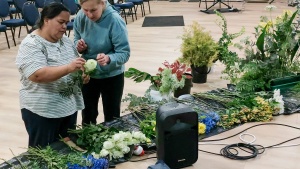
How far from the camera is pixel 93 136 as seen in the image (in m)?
2.03

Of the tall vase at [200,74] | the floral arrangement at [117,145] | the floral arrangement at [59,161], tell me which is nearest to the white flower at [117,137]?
the floral arrangement at [117,145]

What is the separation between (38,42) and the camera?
2.08 metres

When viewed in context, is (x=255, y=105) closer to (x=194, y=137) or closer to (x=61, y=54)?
(x=194, y=137)

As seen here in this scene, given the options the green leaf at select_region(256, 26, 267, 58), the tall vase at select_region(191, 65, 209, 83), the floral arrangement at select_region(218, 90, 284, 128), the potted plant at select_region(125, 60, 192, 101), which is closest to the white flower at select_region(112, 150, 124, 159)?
the floral arrangement at select_region(218, 90, 284, 128)

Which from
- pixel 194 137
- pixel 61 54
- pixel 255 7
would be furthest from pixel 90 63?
pixel 255 7

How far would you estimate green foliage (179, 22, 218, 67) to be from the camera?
4012 mm

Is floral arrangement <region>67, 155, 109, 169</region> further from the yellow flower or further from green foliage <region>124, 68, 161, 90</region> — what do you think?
green foliage <region>124, 68, 161, 90</region>

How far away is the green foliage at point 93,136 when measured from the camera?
1965mm

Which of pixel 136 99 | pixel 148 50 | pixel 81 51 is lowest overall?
pixel 148 50

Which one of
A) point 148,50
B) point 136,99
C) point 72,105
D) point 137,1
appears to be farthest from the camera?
point 137,1

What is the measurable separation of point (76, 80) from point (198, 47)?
2.00 m

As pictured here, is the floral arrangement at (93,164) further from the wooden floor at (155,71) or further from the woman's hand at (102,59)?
the woman's hand at (102,59)

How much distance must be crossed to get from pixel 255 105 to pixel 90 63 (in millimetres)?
1063

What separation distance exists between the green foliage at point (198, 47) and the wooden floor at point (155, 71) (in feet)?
1.13
